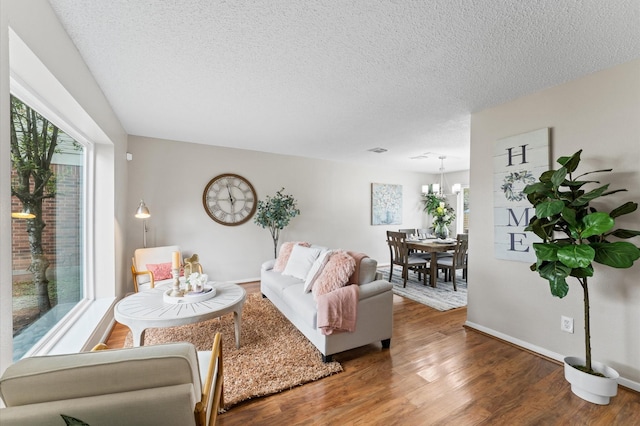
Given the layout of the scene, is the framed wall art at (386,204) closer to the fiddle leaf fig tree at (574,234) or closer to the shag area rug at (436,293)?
the shag area rug at (436,293)

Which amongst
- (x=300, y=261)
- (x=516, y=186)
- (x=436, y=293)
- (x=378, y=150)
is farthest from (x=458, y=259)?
→ (x=300, y=261)

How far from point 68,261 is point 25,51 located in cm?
191

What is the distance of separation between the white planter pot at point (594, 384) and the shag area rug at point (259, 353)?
1617 millimetres

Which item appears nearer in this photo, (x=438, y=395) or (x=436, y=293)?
(x=438, y=395)

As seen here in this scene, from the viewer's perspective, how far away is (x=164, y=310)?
2053mm

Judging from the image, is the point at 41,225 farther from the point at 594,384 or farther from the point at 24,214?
the point at 594,384

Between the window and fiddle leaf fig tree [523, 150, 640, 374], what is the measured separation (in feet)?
11.4

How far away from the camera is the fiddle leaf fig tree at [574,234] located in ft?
5.47

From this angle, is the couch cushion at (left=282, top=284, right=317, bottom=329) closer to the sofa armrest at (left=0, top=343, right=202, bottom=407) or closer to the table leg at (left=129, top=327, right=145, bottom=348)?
the table leg at (left=129, top=327, right=145, bottom=348)

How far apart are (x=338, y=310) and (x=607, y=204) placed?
7.28ft

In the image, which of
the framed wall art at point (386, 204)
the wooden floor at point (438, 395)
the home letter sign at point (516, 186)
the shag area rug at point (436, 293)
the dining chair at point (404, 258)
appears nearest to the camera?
the wooden floor at point (438, 395)

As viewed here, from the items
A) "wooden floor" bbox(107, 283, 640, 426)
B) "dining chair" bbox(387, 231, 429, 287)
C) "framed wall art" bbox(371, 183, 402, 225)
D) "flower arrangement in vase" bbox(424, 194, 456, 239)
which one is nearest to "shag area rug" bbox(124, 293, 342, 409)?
"wooden floor" bbox(107, 283, 640, 426)

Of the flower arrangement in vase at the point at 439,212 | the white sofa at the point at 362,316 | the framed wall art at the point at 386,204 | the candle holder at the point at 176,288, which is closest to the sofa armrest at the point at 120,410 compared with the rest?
the white sofa at the point at 362,316

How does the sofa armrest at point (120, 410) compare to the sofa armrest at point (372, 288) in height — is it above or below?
above
